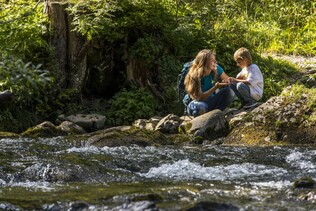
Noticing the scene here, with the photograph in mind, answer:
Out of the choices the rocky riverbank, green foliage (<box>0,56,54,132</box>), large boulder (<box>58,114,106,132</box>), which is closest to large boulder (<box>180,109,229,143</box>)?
the rocky riverbank

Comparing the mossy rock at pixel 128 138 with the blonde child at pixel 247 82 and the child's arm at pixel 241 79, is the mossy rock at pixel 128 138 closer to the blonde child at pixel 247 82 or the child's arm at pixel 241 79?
the child's arm at pixel 241 79

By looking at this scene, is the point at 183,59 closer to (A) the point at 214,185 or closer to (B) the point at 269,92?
(B) the point at 269,92

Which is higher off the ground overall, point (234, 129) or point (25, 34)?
point (25, 34)

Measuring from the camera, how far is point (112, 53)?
45.4 ft

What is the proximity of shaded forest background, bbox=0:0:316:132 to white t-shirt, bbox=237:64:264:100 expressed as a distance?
1927 millimetres

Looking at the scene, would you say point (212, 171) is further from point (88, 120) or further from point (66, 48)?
point (66, 48)

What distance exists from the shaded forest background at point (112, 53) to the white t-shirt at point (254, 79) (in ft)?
6.32

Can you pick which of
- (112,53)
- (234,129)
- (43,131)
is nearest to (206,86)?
(234,129)

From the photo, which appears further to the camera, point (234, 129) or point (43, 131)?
point (43, 131)

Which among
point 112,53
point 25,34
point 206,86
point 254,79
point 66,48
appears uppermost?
point 25,34

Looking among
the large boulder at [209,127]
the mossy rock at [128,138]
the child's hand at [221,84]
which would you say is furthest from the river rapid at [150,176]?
the child's hand at [221,84]

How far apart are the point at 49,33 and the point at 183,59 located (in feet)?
9.55

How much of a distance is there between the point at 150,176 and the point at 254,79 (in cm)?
425

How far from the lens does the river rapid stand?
5930 mm
